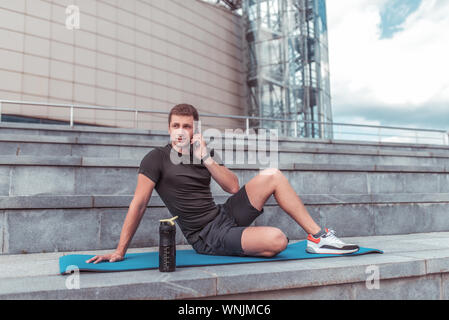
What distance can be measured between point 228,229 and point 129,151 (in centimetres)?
392

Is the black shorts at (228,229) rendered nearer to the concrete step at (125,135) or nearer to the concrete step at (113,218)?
the concrete step at (113,218)

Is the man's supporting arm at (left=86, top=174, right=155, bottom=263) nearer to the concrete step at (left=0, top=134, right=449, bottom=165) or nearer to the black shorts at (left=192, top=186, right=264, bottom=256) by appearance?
the black shorts at (left=192, top=186, right=264, bottom=256)

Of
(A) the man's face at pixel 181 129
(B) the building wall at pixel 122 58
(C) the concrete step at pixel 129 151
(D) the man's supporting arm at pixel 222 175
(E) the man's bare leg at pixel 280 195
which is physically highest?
(B) the building wall at pixel 122 58

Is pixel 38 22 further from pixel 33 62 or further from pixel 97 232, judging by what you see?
pixel 97 232

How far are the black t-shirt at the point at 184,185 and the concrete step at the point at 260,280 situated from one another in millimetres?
656

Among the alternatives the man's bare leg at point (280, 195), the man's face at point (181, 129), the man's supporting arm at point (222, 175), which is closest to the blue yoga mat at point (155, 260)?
the man's bare leg at point (280, 195)

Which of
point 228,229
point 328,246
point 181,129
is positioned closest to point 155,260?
point 228,229

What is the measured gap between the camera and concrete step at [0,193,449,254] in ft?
11.8

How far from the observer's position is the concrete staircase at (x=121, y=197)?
143 inches

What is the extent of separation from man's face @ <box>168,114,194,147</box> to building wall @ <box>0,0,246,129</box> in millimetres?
14093

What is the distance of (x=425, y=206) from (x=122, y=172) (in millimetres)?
4427

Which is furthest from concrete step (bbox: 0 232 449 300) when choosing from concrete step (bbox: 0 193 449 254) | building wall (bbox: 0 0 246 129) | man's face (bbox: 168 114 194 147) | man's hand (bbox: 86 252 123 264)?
building wall (bbox: 0 0 246 129)

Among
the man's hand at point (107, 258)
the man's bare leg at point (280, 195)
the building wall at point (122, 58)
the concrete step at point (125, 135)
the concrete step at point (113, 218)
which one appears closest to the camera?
the man's hand at point (107, 258)

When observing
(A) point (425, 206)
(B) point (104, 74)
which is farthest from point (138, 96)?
(A) point (425, 206)
